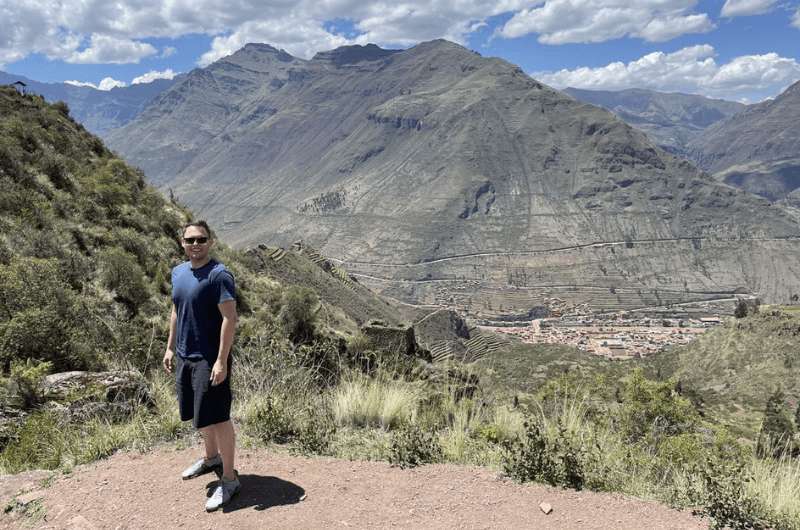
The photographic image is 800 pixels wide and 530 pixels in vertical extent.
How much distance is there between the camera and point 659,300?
178 metres

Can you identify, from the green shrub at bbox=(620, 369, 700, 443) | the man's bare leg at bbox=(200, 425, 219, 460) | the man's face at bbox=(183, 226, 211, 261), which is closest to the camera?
the man's face at bbox=(183, 226, 211, 261)

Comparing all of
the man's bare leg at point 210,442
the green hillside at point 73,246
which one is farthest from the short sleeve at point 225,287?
the green hillside at point 73,246

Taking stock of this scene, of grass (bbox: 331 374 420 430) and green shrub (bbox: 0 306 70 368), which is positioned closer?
grass (bbox: 331 374 420 430)

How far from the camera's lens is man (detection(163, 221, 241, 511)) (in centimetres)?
465

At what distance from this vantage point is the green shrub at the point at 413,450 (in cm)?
544

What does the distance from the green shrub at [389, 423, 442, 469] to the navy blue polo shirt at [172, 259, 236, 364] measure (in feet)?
7.41

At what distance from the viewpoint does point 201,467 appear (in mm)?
5012

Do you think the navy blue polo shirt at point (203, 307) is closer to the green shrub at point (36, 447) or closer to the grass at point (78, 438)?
the grass at point (78, 438)

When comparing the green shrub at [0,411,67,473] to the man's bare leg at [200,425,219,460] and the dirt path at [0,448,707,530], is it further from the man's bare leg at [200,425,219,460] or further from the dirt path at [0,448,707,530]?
the man's bare leg at [200,425,219,460]

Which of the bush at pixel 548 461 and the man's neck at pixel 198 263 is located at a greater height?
the man's neck at pixel 198 263

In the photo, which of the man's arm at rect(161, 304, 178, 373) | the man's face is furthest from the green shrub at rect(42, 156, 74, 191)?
the man's face

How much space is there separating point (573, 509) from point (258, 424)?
12.3 feet

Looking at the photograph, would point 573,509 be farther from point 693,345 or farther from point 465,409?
point 693,345

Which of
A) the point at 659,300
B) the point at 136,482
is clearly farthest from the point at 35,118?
the point at 659,300
